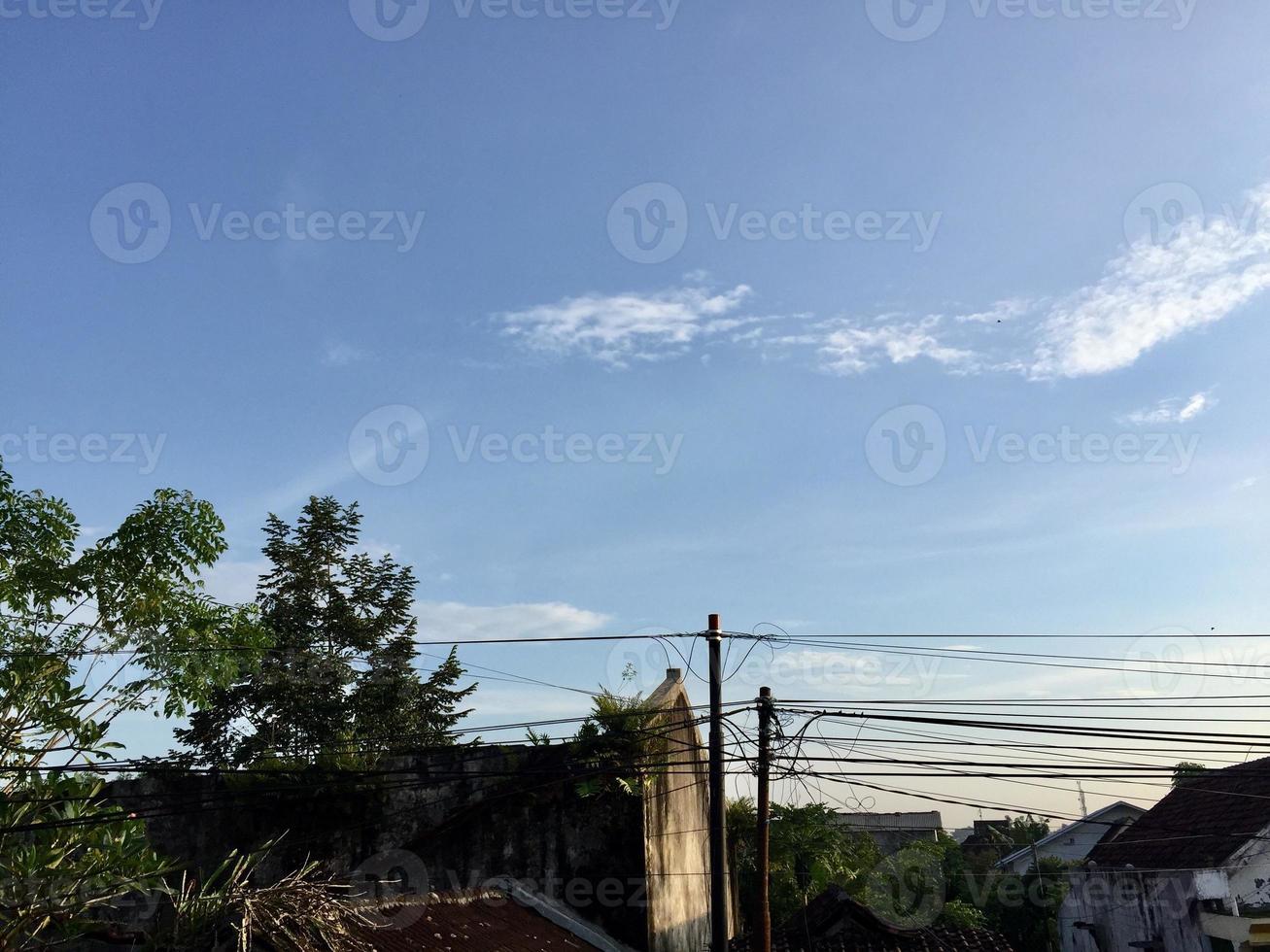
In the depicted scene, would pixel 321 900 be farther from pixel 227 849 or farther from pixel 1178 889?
pixel 1178 889

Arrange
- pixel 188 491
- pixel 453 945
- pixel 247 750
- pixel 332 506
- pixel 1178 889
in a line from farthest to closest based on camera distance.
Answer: pixel 332 506 → pixel 247 750 → pixel 1178 889 → pixel 188 491 → pixel 453 945

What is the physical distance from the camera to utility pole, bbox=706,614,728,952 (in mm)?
14188

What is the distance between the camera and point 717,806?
14586 mm

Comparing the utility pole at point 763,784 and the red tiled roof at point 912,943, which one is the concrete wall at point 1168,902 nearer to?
the red tiled roof at point 912,943

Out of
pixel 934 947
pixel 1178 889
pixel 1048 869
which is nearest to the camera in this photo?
pixel 934 947

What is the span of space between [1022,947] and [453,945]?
32214mm

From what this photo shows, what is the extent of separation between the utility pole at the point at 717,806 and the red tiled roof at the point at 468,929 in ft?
8.96

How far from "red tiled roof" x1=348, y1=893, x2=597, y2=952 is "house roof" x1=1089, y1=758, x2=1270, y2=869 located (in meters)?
17.6

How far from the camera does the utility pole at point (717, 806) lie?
14188 mm

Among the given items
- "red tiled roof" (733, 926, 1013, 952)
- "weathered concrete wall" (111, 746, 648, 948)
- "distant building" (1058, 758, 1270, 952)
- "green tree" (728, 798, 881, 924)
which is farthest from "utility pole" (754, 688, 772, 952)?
"green tree" (728, 798, 881, 924)

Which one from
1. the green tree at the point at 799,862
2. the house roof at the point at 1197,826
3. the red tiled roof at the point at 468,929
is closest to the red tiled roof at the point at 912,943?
the red tiled roof at the point at 468,929

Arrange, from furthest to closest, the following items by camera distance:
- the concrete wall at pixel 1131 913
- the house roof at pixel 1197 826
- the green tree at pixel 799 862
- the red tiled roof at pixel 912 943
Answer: the green tree at pixel 799 862 < the concrete wall at pixel 1131 913 < the house roof at pixel 1197 826 < the red tiled roof at pixel 912 943

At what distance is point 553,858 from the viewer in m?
17.3

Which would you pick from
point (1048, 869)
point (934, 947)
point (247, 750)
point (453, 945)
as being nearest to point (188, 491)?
point (453, 945)
